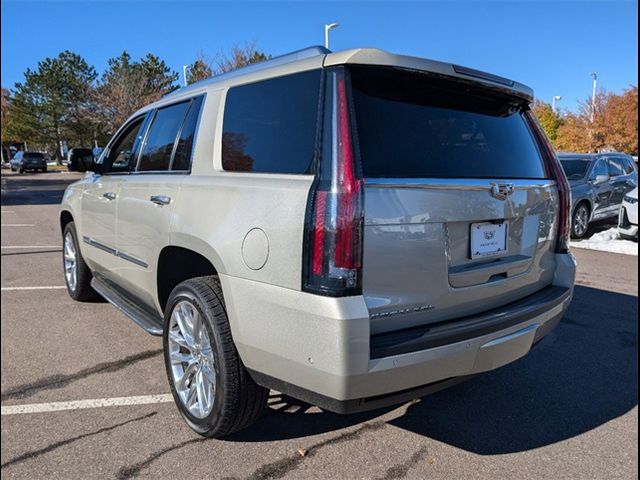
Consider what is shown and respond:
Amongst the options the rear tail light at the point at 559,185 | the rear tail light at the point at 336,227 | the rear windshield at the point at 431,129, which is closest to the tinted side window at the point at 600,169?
the rear tail light at the point at 559,185

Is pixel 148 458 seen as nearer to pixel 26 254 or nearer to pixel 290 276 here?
pixel 290 276

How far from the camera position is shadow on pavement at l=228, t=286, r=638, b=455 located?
9.45 ft

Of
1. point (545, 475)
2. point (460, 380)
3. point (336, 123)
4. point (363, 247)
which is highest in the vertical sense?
point (336, 123)

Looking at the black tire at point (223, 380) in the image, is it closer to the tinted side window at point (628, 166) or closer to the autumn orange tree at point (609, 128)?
the tinted side window at point (628, 166)

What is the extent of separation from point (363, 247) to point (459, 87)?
3.77 ft

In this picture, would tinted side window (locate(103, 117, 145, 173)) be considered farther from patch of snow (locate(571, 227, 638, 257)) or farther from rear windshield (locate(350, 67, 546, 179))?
patch of snow (locate(571, 227, 638, 257))

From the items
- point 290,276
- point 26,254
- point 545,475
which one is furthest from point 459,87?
point 26,254

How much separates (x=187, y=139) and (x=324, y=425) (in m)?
1.95

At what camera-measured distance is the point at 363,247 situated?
2115 millimetres

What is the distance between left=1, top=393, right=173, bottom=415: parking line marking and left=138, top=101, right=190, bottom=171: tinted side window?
151 cm

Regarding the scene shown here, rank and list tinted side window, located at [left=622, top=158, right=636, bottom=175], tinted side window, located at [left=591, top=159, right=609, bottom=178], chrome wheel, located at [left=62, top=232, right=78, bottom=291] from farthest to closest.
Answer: tinted side window, located at [left=622, top=158, right=636, bottom=175] < tinted side window, located at [left=591, top=159, right=609, bottom=178] < chrome wheel, located at [left=62, top=232, right=78, bottom=291]

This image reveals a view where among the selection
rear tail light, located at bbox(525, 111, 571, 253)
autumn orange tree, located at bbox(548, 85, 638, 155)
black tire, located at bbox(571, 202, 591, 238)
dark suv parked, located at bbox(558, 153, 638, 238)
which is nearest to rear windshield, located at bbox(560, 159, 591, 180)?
dark suv parked, located at bbox(558, 153, 638, 238)

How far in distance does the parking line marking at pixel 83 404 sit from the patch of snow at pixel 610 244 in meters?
8.32

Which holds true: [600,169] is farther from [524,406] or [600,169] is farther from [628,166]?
[524,406]
